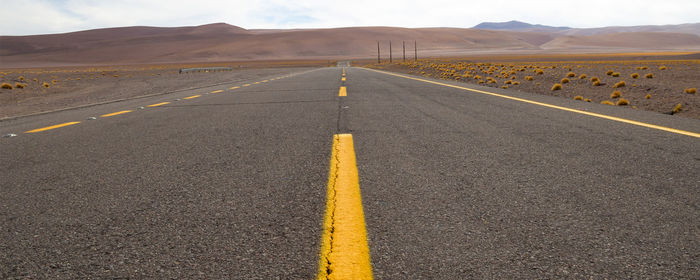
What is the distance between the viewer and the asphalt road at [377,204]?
1.56m

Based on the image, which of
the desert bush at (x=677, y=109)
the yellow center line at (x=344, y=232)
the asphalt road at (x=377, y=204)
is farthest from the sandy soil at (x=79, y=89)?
the desert bush at (x=677, y=109)

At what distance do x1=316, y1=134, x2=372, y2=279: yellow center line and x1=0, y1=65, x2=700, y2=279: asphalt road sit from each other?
45mm

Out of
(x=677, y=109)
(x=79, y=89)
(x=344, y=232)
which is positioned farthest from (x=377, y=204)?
(x=79, y=89)

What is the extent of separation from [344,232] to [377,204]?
0.40 m

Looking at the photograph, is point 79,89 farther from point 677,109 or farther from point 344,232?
point 677,109

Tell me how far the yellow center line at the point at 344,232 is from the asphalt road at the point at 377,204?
45 millimetres

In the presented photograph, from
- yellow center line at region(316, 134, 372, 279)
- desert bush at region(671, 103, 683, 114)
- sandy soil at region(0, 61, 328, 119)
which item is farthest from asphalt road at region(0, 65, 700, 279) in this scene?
sandy soil at region(0, 61, 328, 119)

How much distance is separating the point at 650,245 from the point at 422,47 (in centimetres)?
19858

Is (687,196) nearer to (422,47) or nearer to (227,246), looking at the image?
(227,246)

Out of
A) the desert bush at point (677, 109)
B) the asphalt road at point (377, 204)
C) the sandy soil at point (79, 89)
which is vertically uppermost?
the sandy soil at point (79, 89)

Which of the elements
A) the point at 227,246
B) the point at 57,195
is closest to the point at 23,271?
the point at 227,246

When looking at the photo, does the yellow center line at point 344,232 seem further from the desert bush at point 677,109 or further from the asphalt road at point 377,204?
the desert bush at point 677,109

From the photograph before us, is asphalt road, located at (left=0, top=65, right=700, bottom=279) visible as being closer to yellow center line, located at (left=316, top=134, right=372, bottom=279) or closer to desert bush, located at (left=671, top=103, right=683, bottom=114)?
yellow center line, located at (left=316, top=134, right=372, bottom=279)

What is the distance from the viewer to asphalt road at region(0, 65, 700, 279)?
1558 mm
